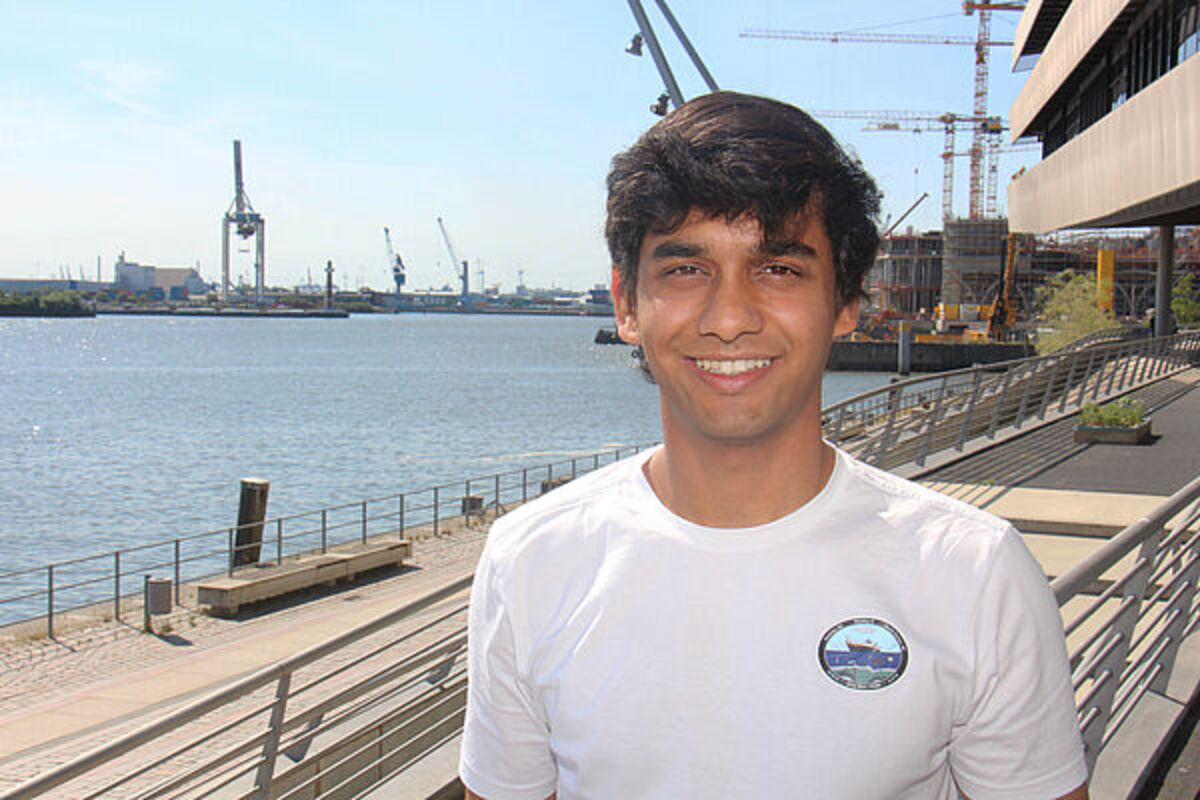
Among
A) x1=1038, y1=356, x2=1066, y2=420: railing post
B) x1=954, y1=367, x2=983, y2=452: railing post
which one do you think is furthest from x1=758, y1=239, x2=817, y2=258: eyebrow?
x1=1038, y1=356, x2=1066, y2=420: railing post

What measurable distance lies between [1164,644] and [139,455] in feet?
186

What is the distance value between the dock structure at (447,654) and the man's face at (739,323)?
155cm

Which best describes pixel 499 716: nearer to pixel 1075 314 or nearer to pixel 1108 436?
→ pixel 1108 436

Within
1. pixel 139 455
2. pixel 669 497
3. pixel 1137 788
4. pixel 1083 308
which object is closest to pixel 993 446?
pixel 1137 788

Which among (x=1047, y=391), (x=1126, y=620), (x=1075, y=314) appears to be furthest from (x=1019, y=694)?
(x=1075, y=314)

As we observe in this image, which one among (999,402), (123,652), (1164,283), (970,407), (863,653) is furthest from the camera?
(1164,283)

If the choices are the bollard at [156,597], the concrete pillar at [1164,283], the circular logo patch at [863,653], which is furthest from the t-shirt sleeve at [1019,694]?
the concrete pillar at [1164,283]

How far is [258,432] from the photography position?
66.2 m

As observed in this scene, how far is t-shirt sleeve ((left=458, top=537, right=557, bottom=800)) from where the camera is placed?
2035 mm

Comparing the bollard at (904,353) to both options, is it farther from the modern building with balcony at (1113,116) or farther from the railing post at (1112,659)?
the railing post at (1112,659)

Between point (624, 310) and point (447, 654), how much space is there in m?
4.94

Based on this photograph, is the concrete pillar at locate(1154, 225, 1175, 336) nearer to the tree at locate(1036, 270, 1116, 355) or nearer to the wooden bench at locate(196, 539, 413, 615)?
the tree at locate(1036, 270, 1116, 355)

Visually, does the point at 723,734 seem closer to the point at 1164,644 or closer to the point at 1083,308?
the point at 1164,644

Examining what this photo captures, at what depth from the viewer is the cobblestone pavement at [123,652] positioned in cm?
1285
